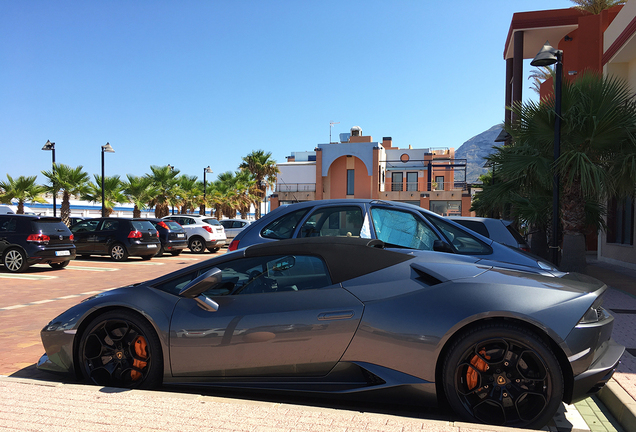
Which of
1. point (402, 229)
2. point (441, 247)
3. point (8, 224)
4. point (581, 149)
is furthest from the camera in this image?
point (8, 224)

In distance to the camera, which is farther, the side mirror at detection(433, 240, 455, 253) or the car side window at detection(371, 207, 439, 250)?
the car side window at detection(371, 207, 439, 250)

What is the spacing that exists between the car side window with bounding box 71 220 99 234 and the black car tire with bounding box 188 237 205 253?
4.68 meters

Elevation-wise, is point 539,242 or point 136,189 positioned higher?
point 136,189

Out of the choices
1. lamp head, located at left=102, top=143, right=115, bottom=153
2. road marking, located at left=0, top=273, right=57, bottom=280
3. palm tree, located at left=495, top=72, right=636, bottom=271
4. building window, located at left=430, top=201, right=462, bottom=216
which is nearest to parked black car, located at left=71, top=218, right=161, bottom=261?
road marking, located at left=0, top=273, right=57, bottom=280

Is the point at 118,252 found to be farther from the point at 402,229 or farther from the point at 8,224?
the point at 402,229

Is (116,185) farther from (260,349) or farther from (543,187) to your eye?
(260,349)

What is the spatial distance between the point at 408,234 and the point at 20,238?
10.9 meters

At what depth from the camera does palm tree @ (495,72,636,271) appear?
30.1ft

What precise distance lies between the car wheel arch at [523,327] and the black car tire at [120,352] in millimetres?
2023

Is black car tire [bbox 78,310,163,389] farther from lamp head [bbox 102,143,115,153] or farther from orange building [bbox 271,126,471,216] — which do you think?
orange building [bbox 271,126,471,216]

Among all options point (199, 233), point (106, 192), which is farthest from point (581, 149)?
point (106, 192)

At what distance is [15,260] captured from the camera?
40.2ft

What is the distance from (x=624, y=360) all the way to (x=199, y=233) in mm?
17913

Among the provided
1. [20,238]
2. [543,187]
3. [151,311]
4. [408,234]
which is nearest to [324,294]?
[151,311]
